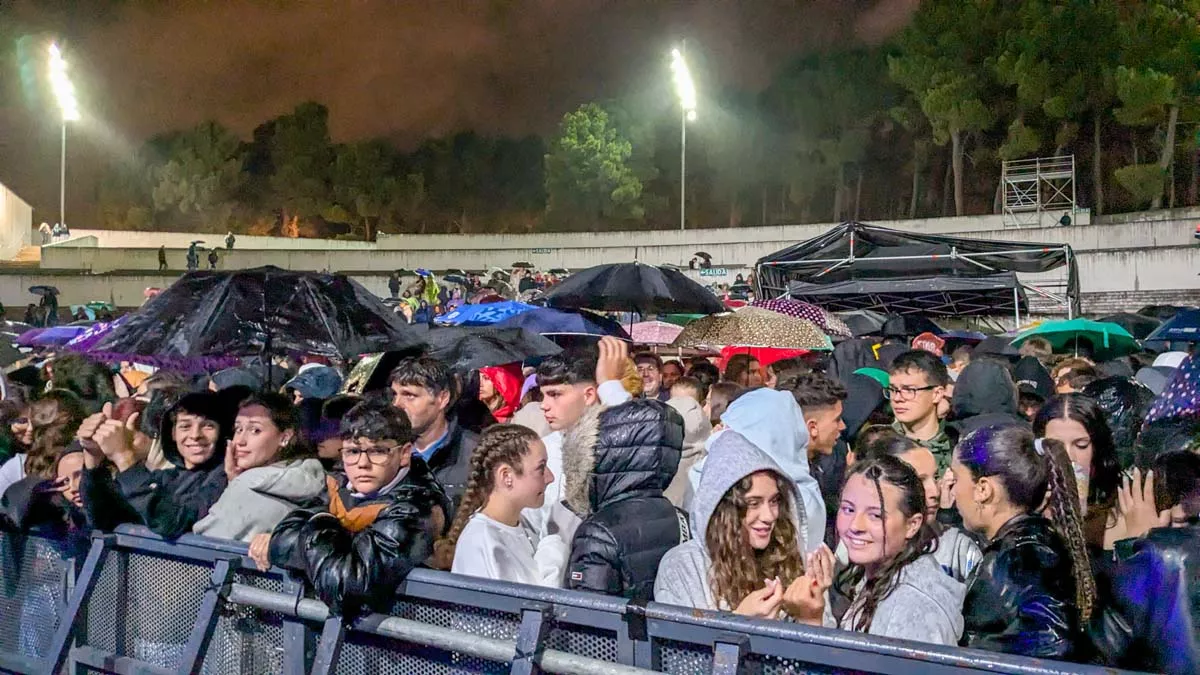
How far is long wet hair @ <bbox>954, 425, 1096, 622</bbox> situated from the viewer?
3.29 meters

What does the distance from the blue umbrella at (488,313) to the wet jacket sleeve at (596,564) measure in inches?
239

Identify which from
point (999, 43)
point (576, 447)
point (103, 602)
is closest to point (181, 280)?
point (103, 602)

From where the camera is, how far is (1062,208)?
4266 centimetres

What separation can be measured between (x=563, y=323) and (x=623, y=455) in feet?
17.1

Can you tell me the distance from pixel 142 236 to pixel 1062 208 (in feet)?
166

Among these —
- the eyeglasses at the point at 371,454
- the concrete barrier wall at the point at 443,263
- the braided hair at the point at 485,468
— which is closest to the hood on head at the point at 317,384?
the eyeglasses at the point at 371,454

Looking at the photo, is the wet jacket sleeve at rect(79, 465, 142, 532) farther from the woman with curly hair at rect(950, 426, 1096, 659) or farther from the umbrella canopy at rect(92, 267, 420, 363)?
the woman with curly hair at rect(950, 426, 1096, 659)

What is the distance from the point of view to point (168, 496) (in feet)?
14.3

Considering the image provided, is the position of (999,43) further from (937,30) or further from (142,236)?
(142,236)

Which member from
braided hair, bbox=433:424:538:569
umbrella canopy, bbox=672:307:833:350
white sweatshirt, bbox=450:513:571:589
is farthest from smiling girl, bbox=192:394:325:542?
umbrella canopy, bbox=672:307:833:350

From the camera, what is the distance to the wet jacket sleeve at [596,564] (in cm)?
362

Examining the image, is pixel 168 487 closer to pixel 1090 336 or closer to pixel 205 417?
pixel 205 417

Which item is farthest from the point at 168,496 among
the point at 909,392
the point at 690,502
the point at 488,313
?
the point at 488,313

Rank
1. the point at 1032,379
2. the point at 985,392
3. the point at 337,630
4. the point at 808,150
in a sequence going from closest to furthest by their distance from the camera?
the point at 337,630 < the point at 985,392 < the point at 1032,379 < the point at 808,150
